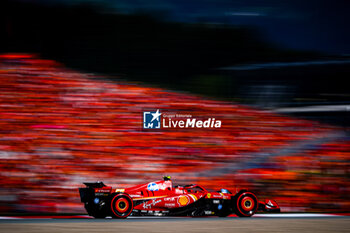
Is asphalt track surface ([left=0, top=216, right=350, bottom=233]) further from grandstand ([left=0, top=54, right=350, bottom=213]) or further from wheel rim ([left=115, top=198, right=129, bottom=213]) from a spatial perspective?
grandstand ([left=0, top=54, right=350, bottom=213])

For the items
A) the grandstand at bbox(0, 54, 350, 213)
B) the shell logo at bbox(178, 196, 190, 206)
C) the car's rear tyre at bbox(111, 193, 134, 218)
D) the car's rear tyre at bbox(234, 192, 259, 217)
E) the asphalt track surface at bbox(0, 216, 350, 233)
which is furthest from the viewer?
the grandstand at bbox(0, 54, 350, 213)

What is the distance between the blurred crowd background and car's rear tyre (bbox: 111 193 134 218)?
1188 mm

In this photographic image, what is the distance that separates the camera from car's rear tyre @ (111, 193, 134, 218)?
6.33m

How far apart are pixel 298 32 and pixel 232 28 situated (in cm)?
132

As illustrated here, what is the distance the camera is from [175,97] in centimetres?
795

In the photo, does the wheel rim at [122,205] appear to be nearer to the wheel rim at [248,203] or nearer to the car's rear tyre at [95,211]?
the car's rear tyre at [95,211]

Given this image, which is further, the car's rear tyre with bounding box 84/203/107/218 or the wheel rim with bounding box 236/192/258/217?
the wheel rim with bounding box 236/192/258/217

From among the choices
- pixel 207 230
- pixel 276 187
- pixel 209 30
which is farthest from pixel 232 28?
pixel 207 230

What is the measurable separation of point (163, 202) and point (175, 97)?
2203 mm

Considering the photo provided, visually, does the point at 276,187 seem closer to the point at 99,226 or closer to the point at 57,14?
the point at 99,226

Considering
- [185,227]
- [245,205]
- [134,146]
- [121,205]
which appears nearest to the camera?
[185,227]

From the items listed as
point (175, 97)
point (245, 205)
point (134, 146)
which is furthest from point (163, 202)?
point (175, 97)

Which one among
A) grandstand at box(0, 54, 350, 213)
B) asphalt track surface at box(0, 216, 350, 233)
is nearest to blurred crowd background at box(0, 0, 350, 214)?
grandstand at box(0, 54, 350, 213)

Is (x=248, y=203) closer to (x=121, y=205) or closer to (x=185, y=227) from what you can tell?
(x=185, y=227)
